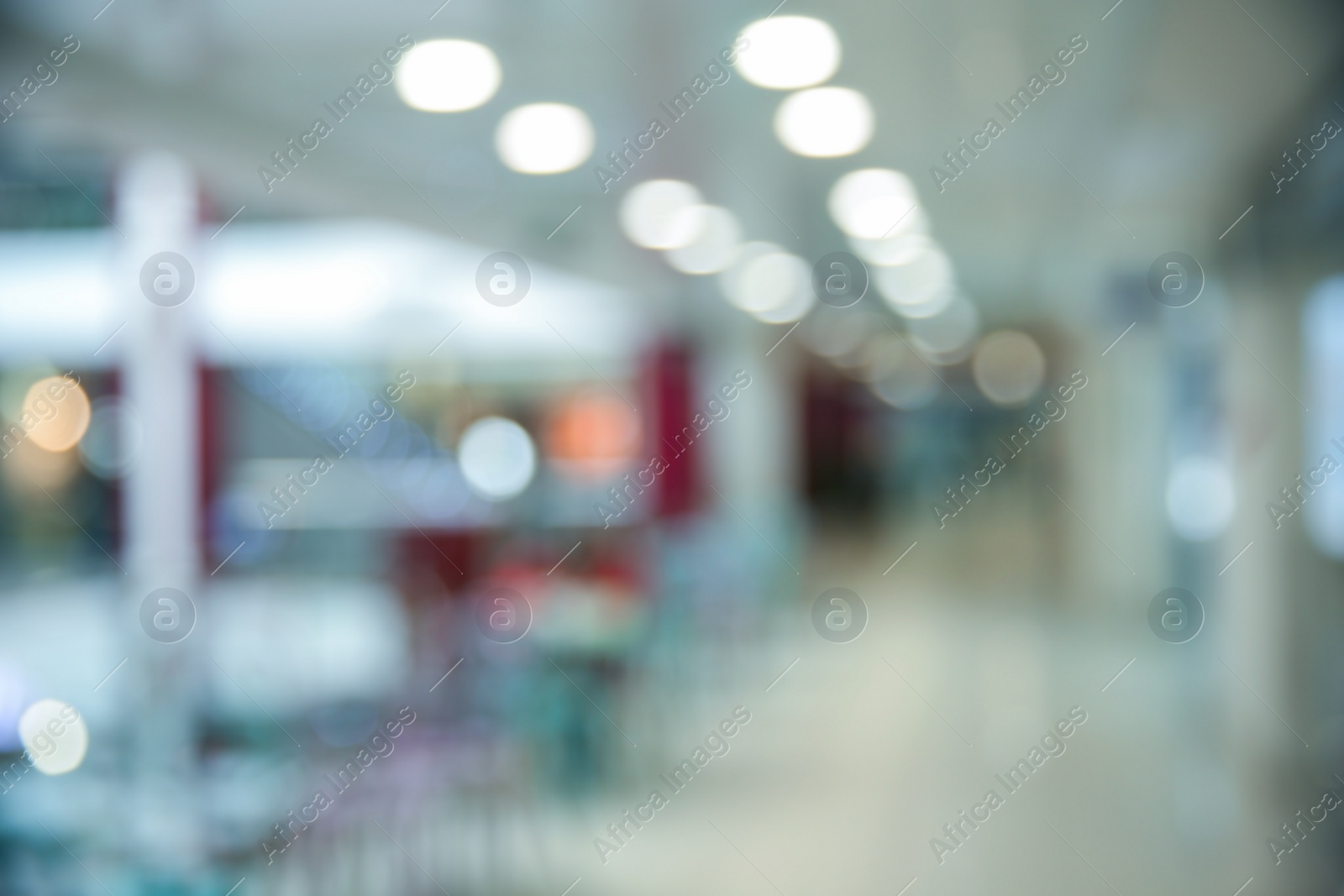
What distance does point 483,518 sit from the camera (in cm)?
732

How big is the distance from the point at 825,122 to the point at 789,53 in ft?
2.66

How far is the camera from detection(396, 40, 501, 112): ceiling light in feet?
11.5

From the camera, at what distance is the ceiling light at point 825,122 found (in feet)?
12.9

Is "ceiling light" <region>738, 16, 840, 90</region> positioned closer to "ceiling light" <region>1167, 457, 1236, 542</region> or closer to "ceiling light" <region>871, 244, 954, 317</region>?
"ceiling light" <region>1167, 457, 1236, 542</region>

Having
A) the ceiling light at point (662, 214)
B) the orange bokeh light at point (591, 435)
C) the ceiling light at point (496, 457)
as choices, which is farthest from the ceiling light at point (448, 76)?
the orange bokeh light at point (591, 435)

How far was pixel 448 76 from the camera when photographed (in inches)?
146

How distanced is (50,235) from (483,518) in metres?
3.05

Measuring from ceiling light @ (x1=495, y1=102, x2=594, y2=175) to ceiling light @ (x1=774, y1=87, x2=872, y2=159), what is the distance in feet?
2.72

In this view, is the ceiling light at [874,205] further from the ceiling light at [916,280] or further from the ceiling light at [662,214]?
the ceiling light at [916,280]

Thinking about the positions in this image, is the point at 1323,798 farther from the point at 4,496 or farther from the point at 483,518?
the point at 4,496

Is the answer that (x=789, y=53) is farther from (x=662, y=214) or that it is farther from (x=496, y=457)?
(x=496, y=457)

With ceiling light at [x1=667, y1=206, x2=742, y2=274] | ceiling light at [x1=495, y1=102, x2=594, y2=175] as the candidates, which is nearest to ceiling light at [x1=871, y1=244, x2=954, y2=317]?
ceiling light at [x1=667, y1=206, x2=742, y2=274]

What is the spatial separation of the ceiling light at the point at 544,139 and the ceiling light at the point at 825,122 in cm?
83

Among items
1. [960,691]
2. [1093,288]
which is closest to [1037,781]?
[960,691]
